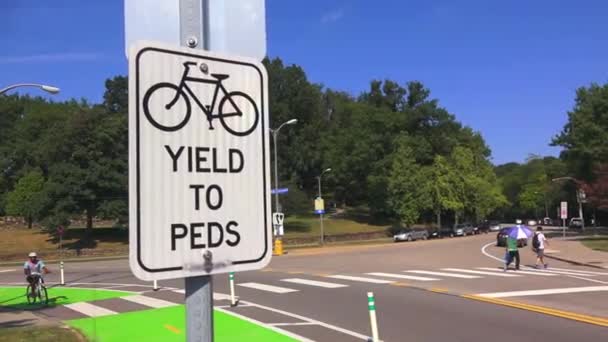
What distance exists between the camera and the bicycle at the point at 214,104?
1986mm

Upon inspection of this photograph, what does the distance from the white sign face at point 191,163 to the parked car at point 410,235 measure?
217ft

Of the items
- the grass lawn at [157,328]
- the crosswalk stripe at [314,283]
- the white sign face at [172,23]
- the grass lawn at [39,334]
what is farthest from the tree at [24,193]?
the white sign face at [172,23]

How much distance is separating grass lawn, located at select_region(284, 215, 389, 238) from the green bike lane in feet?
193

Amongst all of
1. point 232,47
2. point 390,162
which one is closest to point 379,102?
point 390,162

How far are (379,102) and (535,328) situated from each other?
9006 cm

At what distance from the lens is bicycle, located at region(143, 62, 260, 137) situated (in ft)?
6.52

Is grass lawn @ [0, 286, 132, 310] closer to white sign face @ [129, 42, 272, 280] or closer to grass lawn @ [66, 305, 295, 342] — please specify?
grass lawn @ [66, 305, 295, 342]

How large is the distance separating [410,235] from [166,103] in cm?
6811

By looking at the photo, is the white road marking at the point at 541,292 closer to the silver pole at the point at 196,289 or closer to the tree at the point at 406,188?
the silver pole at the point at 196,289

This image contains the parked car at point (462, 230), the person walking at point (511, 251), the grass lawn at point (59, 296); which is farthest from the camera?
the parked car at point (462, 230)

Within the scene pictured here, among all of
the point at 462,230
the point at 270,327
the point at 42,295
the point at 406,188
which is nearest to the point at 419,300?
the point at 270,327

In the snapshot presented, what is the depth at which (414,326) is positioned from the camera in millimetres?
12172

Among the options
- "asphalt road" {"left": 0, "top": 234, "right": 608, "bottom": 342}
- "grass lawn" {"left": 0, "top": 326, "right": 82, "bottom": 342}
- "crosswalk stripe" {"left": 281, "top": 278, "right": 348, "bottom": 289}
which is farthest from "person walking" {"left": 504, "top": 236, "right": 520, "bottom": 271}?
"grass lawn" {"left": 0, "top": 326, "right": 82, "bottom": 342}

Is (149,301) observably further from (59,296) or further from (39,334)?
(39,334)
